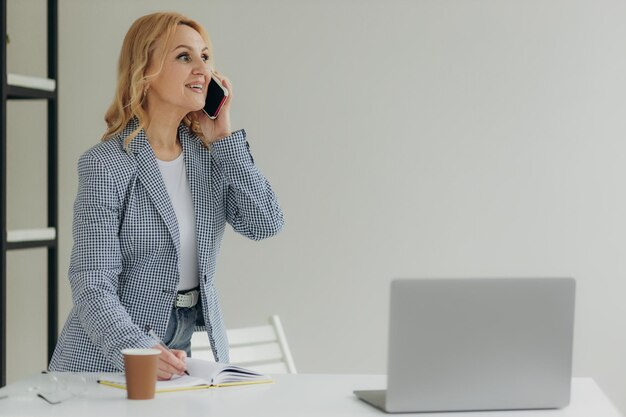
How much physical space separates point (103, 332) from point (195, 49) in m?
0.77

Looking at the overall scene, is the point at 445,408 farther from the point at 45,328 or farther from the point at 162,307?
the point at 45,328

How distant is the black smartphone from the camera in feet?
7.68

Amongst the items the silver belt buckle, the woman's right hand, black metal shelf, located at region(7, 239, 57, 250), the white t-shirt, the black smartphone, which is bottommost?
the woman's right hand

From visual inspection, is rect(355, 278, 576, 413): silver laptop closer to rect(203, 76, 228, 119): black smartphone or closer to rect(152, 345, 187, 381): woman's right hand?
rect(152, 345, 187, 381): woman's right hand

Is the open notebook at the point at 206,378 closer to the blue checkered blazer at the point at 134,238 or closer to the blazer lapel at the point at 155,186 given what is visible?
the blue checkered blazer at the point at 134,238

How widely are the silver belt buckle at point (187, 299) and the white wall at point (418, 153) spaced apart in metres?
1.77

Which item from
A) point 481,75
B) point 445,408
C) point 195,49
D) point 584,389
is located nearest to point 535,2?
point 481,75

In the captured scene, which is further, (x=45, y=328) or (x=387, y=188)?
(x=45, y=328)

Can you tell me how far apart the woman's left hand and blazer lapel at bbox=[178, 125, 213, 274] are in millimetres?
36

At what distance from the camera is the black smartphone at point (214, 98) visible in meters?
2.34

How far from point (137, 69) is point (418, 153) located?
184 centimetres

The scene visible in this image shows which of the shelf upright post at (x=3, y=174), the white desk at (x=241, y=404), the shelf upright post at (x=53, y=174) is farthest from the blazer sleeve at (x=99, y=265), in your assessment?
the shelf upright post at (x=53, y=174)

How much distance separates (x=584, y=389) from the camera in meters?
2.03

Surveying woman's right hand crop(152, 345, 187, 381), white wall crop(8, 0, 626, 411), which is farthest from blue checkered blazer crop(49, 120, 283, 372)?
white wall crop(8, 0, 626, 411)
